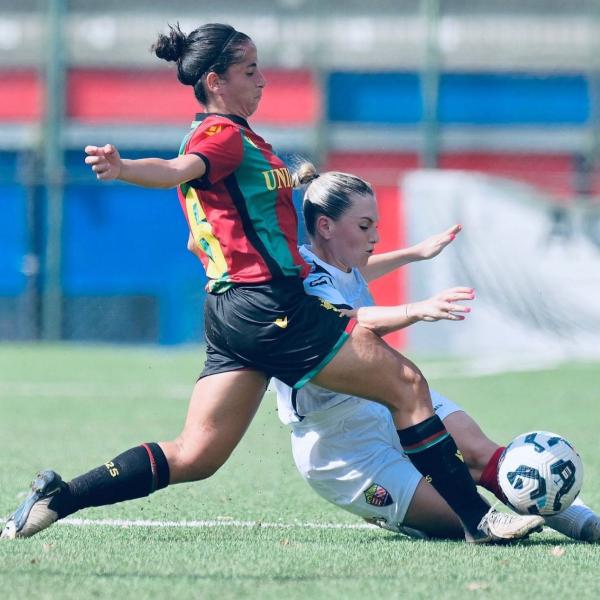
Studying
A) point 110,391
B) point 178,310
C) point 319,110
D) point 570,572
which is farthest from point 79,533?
point 319,110

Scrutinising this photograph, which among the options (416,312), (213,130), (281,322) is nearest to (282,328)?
(281,322)

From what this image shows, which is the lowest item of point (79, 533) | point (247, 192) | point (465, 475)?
point (79, 533)

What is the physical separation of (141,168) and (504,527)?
1.66 m

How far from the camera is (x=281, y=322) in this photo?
181 inches

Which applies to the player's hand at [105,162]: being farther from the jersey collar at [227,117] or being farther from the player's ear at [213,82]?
the player's ear at [213,82]

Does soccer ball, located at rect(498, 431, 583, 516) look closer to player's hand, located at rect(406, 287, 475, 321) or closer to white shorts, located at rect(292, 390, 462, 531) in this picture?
white shorts, located at rect(292, 390, 462, 531)

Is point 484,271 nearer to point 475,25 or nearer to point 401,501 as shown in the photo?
point 475,25

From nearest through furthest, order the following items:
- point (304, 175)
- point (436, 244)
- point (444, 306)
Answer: point (444, 306)
point (304, 175)
point (436, 244)

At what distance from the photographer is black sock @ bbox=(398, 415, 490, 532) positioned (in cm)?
462

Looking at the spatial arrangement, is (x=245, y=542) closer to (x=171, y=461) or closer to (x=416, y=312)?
(x=171, y=461)

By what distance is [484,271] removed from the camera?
13281 millimetres

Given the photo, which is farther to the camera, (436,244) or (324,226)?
(436,244)

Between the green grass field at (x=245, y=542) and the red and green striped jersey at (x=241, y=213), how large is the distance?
0.92 meters

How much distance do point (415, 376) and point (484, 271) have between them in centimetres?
877
